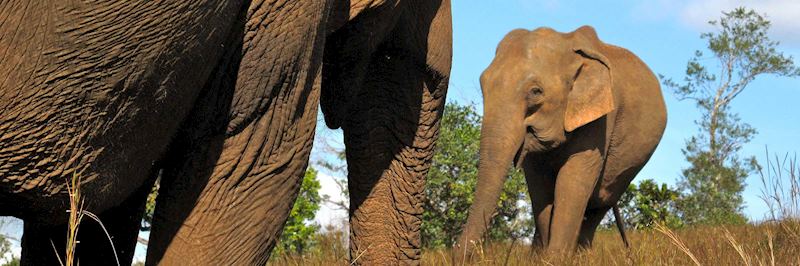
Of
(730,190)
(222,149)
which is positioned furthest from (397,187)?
(730,190)

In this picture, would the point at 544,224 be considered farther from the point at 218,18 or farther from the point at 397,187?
the point at 218,18

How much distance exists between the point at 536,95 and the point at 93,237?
5239 mm

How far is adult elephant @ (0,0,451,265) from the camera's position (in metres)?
2.60

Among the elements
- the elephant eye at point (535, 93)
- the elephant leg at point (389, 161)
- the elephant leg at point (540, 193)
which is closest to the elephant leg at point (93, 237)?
the elephant leg at point (389, 161)

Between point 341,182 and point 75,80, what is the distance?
10.6m

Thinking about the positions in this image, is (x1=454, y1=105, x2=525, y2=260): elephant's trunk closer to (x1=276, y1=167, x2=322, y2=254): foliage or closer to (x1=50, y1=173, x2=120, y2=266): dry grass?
(x1=276, y1=167, x2=322, y2=254): foliage

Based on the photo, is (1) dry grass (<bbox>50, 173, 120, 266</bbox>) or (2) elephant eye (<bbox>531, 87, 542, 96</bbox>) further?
(2) elephant eye (<bbox>531, 87, 542, 96</bbox>)

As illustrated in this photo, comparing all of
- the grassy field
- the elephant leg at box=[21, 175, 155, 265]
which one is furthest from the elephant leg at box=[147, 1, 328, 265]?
the grassy field

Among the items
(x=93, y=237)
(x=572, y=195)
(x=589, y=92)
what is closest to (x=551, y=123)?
(x=589, y=92)

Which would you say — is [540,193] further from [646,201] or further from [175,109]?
[175,109]

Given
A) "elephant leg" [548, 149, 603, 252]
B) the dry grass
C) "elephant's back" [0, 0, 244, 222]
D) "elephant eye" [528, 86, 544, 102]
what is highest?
"elephant eye" [528, 86, 544, 102]

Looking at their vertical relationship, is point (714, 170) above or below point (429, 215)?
above

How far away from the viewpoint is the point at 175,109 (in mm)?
2939

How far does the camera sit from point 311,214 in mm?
11812
